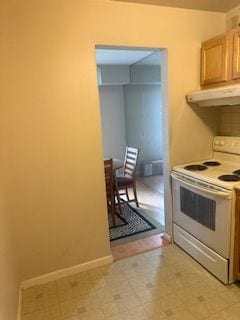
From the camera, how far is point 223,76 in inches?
85.1

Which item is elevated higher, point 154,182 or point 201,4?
point 201,4

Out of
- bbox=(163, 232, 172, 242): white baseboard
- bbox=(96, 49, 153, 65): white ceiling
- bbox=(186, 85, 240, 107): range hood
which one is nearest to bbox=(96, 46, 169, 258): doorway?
bbox=(96, 49, 153, 65): white ceiling

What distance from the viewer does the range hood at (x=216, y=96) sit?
1925 millimetres

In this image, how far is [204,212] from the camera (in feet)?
6.90

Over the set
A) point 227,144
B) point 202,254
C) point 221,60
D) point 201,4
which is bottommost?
point 202,254

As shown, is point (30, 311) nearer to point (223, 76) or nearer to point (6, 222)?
point (6, 222)

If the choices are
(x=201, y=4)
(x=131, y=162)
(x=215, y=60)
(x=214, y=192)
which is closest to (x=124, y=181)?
(x=131, y=162)

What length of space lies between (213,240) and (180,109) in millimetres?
1281

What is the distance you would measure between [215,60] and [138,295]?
2192mm

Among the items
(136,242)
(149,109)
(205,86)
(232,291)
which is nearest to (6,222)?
(136,242)

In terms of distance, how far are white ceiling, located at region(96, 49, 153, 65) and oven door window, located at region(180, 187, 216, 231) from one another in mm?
2213

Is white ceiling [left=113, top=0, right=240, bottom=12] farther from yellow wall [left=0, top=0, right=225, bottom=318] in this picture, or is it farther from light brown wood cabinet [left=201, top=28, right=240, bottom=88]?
light brown wood cabinet [left=201, top=28, right=240, bottom=88]

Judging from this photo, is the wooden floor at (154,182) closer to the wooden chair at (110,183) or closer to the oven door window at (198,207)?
the wooden chair at (110,183)

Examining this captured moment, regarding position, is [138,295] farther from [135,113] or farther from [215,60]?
[135,113]
